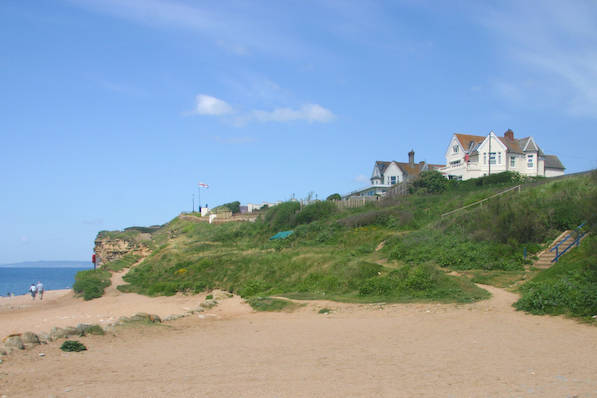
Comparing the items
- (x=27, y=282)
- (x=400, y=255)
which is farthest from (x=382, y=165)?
(x=27, y=282)

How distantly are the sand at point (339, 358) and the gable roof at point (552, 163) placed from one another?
4599cm

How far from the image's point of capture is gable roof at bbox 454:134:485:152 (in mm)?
57834

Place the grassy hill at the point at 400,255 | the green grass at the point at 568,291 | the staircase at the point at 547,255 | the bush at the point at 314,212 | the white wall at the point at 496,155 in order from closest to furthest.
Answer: the green grass at the point at 568,291 < the grassy hill at the point at 400,255 < the staircase at the point at 547,255 < the bush at the point at 314,212 < the white wall at the point at 496,155

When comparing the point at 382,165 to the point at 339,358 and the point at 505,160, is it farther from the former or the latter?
the point at 339,358

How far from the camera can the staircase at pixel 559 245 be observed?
18.7 meters

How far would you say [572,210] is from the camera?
22375 mm

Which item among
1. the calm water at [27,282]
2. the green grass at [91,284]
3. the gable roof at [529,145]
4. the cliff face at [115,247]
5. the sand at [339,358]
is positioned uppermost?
the gable roof at [529,145]

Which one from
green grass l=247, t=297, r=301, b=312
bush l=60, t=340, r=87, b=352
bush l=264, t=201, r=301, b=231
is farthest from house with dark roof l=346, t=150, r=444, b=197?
bush l=60, t=340, r=87, b=352

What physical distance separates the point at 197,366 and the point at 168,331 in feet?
17.2

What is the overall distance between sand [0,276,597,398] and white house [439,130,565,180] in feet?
132

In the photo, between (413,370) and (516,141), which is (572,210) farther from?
(516,141)

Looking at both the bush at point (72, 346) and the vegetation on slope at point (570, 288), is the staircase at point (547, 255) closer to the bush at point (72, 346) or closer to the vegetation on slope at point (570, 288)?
the vegetation on slope at point (570, 288)

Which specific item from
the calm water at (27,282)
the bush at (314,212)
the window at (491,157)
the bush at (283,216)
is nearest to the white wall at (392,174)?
the window at (491,157)

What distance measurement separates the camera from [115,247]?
47.0 meters
